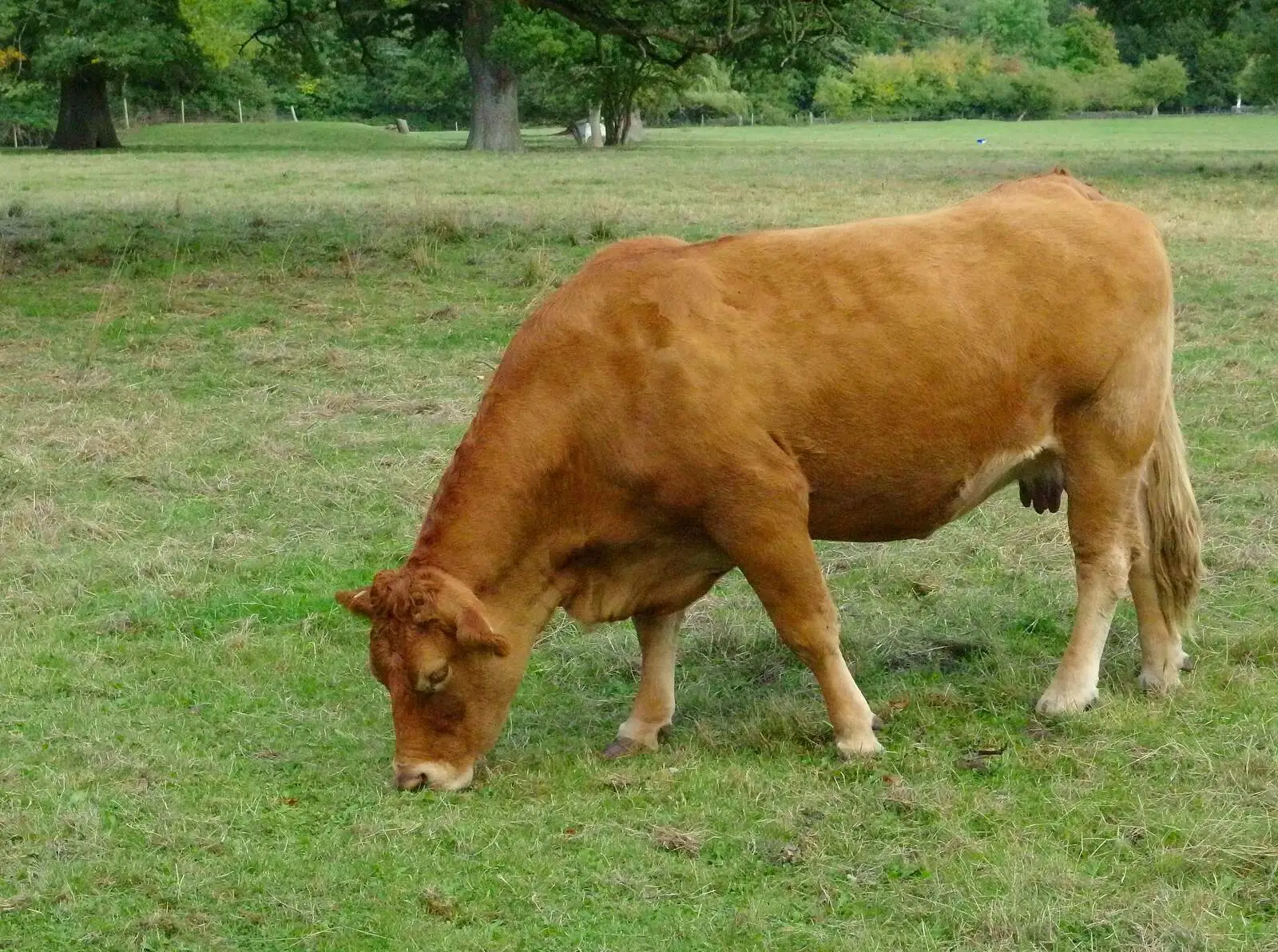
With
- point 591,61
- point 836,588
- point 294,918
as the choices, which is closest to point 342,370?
point 836,588

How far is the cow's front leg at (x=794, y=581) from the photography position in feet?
18.0

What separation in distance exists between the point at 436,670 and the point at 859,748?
1479 millimetres

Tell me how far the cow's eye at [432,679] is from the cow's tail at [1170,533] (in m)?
2.82

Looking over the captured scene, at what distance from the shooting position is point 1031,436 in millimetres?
5926

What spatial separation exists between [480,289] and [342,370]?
338 cm

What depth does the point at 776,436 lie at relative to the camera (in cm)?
556

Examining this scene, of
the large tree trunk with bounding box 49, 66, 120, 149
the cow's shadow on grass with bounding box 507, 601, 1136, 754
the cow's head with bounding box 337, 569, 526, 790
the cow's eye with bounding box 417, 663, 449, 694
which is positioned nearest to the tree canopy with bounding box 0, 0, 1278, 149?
the large tree trunk with bounding box 49, 66, 120, 149

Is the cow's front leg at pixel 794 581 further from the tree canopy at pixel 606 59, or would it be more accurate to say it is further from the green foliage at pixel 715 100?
the green foliage at pixel 715 100

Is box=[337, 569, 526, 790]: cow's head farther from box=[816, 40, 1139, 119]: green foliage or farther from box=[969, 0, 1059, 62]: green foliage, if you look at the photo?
box=[969, 0, 1059, 62]: green foliage

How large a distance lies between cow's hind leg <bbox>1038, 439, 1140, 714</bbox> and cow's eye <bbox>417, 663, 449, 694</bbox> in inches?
86.8

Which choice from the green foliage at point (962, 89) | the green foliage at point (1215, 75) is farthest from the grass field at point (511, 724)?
the green foliage at point (1215, 75)

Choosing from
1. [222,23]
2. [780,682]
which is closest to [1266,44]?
[222,23]

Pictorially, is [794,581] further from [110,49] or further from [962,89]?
[962,89]

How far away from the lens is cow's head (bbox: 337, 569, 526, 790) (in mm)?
5309
